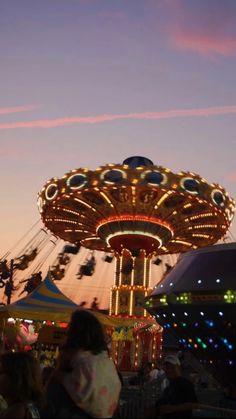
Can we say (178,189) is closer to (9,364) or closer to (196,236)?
(196,236)

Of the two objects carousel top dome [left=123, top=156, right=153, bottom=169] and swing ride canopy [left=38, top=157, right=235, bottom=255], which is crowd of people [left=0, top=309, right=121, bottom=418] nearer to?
swing ride canopy [left=38, top=157, right=235, bottom=255]

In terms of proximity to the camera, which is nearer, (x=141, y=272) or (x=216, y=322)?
(x=216, y=322)

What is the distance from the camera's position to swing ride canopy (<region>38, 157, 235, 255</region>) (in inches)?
1244

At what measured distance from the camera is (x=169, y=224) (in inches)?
1431

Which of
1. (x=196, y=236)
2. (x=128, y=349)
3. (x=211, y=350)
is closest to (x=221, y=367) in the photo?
(x=211, y=350)

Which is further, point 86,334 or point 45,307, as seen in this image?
point 45,307

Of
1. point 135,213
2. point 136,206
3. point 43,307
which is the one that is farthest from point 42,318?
point 135,213

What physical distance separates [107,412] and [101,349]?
38 centimetres

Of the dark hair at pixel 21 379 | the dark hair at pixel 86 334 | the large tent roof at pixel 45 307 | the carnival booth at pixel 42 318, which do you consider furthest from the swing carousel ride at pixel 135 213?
the dark hair at pixel 21 379

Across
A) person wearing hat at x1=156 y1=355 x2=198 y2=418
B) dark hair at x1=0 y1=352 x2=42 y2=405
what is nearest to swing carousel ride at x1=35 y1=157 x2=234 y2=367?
person wearing hat at x1=156 y1=355 x2=198 y2=418

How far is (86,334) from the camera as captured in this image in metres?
3.38

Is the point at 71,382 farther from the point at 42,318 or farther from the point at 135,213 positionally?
the point at 135,213

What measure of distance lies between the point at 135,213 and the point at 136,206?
0.77 m

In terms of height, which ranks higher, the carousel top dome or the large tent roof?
the carousel top dome
